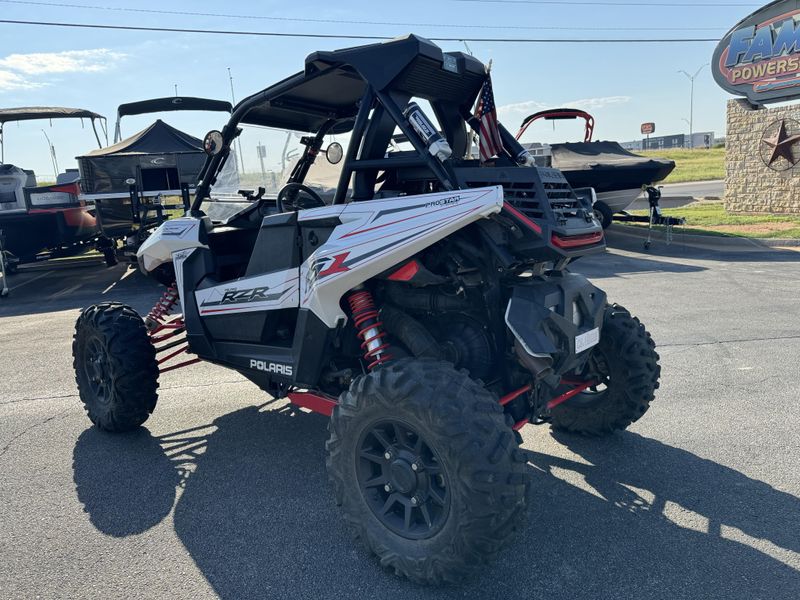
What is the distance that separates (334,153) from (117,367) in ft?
7.20

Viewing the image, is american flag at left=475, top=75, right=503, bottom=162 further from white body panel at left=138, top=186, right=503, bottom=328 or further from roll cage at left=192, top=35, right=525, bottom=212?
white body panel at left=138, top=186, right=503, bottom=328

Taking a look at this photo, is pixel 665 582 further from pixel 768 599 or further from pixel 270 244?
pixel 270 244

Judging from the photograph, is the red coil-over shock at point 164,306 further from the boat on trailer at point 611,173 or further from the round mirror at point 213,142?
the boat on trailer at point 611,173

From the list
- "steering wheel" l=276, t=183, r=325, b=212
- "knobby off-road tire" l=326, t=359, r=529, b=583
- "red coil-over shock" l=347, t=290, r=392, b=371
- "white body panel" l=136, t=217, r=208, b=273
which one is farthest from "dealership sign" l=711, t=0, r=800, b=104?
"knobby off-road tire" l=326, t=359, r=529, b=583

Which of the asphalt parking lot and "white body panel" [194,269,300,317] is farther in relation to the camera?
"white body panel" [194,269,300,317]

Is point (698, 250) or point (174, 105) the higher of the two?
point (174, 105)

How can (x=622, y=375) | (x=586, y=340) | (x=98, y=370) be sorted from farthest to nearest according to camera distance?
(x=98, y=370) < (x=622, y=375) < (x=586, y=340)

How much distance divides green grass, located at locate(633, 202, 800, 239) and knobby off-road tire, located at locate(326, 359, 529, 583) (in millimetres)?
13441

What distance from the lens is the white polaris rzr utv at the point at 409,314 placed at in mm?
2678

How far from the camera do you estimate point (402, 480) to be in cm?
280

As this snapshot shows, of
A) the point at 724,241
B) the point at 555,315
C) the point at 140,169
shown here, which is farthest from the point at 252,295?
the point at 724,241

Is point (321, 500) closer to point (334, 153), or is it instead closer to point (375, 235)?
Answer: point (375, 235)

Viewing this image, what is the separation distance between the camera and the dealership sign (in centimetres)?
1652

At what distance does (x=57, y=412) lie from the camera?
508 centimetres
